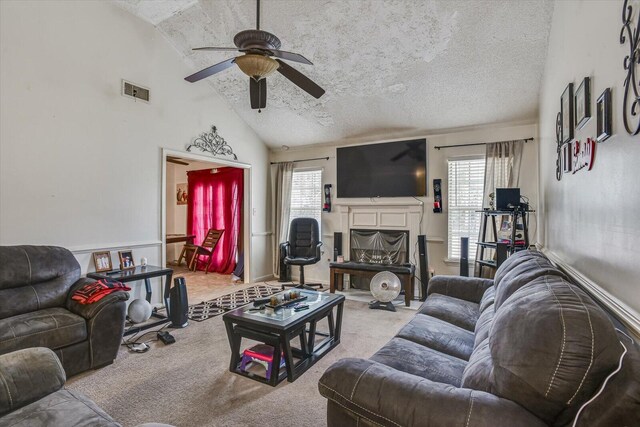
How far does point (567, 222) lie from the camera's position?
2.33m

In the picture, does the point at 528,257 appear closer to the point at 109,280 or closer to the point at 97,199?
the point at 109,280

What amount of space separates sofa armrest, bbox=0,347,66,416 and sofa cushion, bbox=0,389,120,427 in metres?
0.04

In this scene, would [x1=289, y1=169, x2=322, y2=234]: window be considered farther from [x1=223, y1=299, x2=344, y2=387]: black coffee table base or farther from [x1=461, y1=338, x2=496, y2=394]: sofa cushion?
[x1=461, y1=338, x2=496, y2=394]: sofa cushion

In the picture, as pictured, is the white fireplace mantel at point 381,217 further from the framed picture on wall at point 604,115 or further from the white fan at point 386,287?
the framed picture on wall at point 604,115

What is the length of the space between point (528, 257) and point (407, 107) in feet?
9.66

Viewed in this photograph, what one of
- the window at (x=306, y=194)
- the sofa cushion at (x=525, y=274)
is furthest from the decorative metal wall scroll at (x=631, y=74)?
the window at (x=306, y=194)

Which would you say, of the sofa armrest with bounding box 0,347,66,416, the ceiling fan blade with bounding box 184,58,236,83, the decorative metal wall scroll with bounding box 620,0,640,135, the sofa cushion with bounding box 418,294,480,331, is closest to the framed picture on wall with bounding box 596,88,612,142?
the decorative metal wall scroll with bounding box 620,0,640,135

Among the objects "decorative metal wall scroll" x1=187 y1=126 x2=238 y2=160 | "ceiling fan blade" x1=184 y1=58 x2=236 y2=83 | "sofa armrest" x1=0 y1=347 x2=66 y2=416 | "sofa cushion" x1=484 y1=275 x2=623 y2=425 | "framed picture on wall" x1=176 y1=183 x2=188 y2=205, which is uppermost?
"ceiling fan blade" x1=184 y1=58 x2=236 y2=83

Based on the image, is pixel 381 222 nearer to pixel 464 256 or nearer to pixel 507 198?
pixel 464 256

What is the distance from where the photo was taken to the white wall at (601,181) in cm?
122

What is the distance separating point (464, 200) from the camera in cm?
462

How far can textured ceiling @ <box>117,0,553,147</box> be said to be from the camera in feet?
10.4

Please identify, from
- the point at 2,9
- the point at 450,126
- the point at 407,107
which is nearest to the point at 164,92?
the point at 2,9

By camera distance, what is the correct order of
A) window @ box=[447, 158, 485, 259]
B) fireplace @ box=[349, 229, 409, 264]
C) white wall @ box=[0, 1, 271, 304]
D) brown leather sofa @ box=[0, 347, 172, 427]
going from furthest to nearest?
fireplace @ box=[349, 229, 409, 264]
window @ box=[447, 158, 485, 259]
white wall @ box=[0, 1, 271, 304]
brown leather sofa @ box=[0, 347, 172, 427]
